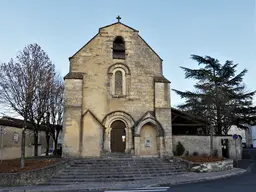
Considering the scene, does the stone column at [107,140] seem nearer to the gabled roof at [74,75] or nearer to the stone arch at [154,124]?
the stone arch at [154,124]

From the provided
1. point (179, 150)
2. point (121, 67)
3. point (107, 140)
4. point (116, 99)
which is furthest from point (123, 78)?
point (179, 150)

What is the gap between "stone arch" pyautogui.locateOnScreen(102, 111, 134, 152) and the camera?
19375 mm

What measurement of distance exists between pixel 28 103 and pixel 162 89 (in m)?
10.7

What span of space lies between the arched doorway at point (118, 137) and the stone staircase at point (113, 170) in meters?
1.33

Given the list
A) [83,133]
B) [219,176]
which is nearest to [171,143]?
[219,176]

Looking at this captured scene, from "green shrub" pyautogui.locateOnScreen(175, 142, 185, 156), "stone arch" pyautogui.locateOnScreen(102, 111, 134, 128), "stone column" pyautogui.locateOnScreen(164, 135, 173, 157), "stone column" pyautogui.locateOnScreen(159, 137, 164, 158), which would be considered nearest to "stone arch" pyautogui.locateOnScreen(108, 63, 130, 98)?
"stone arch" pyautogui.locateOnScreen(102, 111, 134, 128)

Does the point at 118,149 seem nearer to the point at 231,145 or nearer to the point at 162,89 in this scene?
the point at 162,89

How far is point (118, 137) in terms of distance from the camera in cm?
1975

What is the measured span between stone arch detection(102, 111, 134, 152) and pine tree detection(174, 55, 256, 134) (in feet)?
25.8

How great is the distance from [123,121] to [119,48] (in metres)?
6.44

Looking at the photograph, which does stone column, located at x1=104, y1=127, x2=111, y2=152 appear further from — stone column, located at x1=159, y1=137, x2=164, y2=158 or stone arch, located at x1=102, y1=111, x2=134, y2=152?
stone column, located at x1=159, y1=137, x2=164, y2=158

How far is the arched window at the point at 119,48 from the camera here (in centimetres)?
2123

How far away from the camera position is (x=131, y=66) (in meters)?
21.0

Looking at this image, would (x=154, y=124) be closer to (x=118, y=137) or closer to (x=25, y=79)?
(x=118, y=137)
